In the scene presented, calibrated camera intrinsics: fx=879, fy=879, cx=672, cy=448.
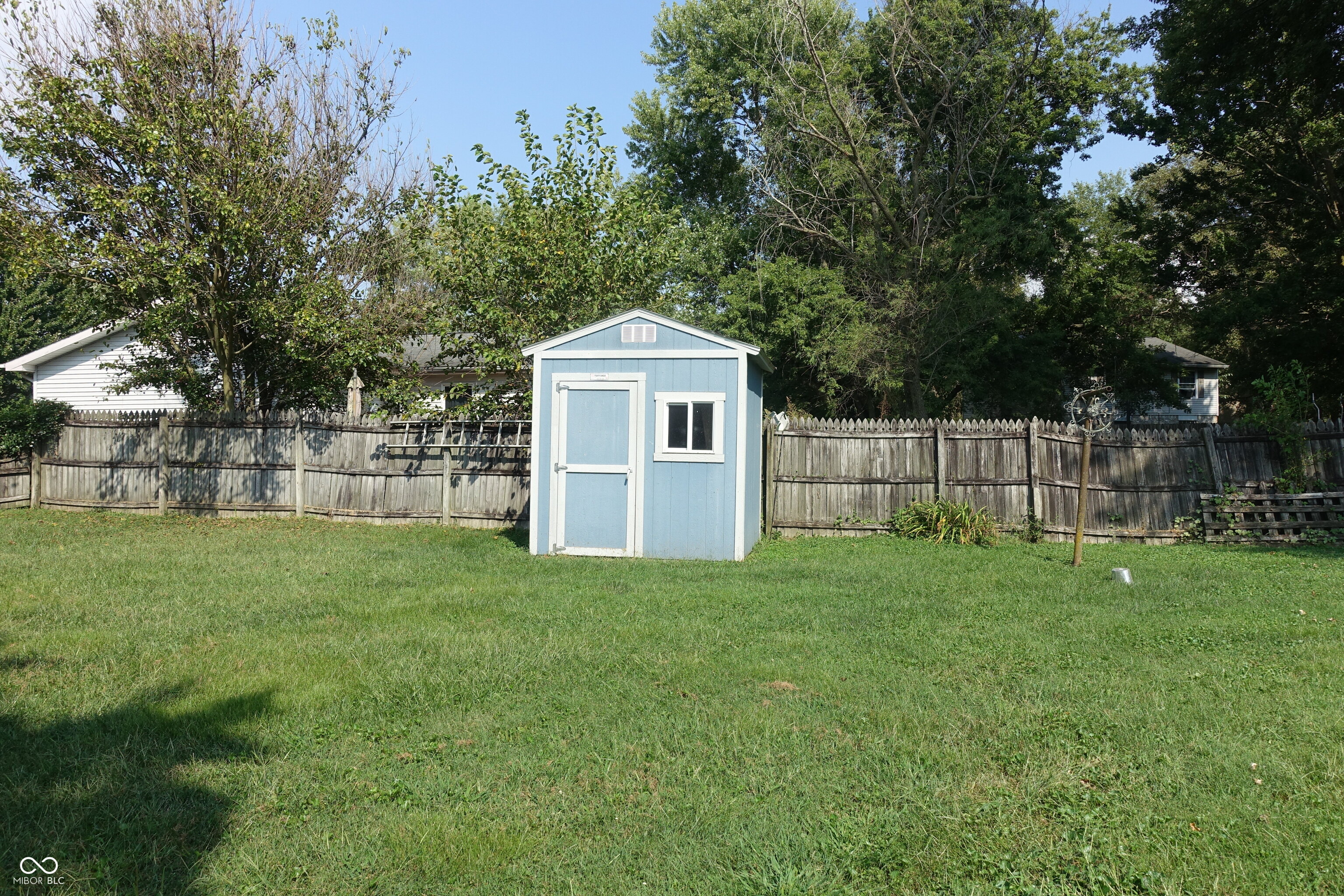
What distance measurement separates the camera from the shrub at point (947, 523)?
11609 millimetres

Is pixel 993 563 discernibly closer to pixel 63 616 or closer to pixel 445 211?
pixel 63 616

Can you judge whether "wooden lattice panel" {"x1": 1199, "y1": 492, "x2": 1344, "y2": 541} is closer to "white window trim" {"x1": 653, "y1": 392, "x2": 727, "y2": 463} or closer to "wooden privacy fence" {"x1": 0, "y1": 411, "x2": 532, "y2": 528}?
"white window trim" {"x1": 653, "y1": 392, "x2": 727, "y2": 463}

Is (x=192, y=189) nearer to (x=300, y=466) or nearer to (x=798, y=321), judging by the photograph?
(x=300, y=466)

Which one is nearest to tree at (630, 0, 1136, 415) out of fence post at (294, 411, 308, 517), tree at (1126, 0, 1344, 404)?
tree at (1126, 0, 1344, 404)

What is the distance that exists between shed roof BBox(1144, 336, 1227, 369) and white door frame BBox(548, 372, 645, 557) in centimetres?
1899

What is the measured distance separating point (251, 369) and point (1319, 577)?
51.4ft

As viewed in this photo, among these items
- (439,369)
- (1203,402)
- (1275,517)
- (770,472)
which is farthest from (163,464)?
(1203,402)

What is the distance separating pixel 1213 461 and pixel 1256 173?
10.1 meters

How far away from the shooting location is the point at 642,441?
1044 cm

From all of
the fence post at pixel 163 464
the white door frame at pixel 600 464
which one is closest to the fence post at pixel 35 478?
the fence post at pixel 163 464

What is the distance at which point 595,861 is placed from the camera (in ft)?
10.4

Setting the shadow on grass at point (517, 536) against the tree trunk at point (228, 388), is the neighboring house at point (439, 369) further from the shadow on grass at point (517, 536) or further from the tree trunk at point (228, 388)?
the tree trunk at point (228, 388)

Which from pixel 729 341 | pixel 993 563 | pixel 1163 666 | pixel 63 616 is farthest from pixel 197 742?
pixel 993 563

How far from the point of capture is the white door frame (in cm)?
1042
